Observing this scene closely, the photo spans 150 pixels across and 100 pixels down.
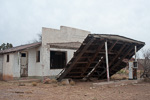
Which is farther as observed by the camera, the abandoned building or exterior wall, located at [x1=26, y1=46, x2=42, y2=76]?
exterior wall, located at [x1=26, y1=46, x2=42, y2=76]

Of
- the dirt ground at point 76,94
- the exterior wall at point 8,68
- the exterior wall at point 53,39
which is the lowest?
the dirt ground at point 76,94

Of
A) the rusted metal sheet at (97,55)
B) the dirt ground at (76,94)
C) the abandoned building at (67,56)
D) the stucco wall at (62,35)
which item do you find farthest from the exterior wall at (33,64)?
the dirt ground at (76,94)

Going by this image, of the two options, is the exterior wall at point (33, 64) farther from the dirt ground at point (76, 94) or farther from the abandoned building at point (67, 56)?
the dirt ground at point (76, 94)

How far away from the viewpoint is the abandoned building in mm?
11258

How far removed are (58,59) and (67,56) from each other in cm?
101

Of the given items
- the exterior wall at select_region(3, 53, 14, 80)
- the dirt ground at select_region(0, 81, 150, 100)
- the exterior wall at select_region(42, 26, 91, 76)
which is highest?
the exterior wall at select_region(42, 26, 91, 76)

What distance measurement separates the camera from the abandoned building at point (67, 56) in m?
11.3

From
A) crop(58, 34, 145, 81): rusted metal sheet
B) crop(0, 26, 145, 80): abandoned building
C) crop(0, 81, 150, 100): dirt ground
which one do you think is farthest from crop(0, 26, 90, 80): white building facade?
crop(0, 81, 150, 100): dirt ground

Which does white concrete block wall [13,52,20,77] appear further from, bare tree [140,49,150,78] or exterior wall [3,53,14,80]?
bare tree [140,49,150,78]

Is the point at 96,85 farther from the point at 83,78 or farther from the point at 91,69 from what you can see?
the point at 83,78

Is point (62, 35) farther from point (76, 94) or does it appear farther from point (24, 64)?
point (76, 94)

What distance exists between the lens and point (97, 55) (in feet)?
39.4

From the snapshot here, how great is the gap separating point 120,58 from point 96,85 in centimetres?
398

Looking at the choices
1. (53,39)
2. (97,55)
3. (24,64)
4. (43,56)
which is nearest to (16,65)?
(24,64)
